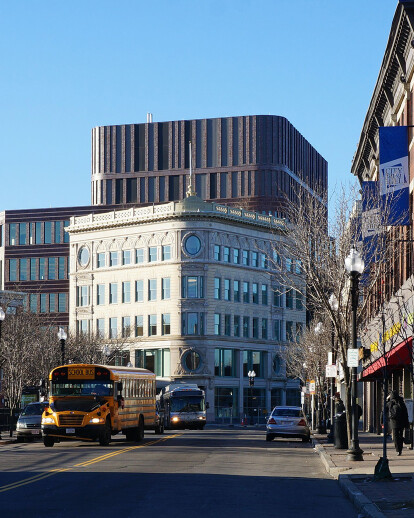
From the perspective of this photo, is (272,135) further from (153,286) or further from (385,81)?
(385,81)

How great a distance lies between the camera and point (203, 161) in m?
130

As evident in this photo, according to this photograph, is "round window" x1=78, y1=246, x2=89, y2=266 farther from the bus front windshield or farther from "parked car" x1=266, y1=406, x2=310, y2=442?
"parked car" x1=266, y1=406, x2=310, y2=442

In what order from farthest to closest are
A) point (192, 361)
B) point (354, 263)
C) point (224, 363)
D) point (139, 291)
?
1. point (139, 291)
2. point (224, 363)
3. point (192, 361)
4. point (354, 263)

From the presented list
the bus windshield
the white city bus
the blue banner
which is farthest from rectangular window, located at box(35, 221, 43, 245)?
the blue banner

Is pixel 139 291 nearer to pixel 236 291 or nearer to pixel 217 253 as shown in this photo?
pixel 217 253

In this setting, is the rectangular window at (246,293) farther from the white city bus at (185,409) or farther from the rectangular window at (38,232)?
the white city bus at (185,409)

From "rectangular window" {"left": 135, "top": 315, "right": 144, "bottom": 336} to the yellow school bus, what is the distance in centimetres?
6784

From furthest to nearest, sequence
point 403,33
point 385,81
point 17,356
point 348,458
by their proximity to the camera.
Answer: point 17,356, point 385,81, point 403,33, point 348,458

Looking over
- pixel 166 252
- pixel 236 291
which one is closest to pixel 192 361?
pixel 236 291

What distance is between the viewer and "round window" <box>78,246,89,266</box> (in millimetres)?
111744

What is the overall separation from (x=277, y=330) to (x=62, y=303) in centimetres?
2740

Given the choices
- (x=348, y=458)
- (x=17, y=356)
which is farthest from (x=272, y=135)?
(x=348, y=458)

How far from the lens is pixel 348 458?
2772cm

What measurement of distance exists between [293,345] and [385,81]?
57307 millimetres
